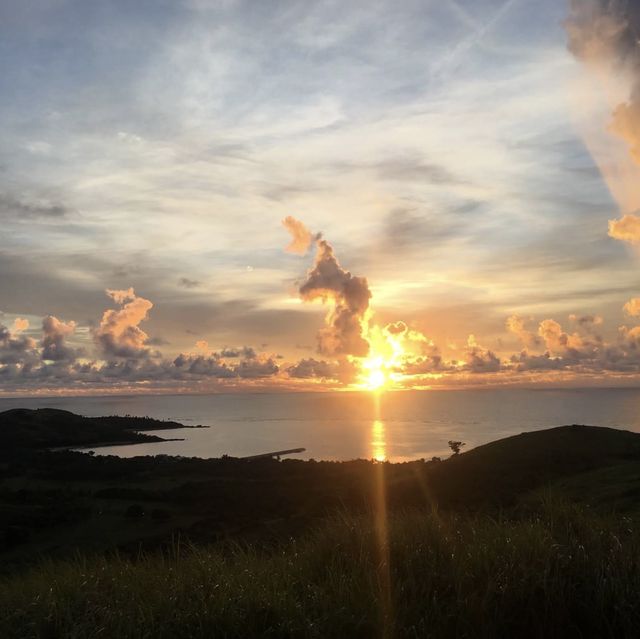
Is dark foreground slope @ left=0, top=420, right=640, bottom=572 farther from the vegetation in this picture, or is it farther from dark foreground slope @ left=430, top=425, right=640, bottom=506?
the vegetation

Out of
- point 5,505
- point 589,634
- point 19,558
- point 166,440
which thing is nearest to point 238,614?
point 589,634

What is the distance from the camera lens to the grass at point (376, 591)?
693 cm

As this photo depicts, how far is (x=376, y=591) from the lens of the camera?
24.9 ft

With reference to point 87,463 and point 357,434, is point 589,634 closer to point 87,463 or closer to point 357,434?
point 87,463

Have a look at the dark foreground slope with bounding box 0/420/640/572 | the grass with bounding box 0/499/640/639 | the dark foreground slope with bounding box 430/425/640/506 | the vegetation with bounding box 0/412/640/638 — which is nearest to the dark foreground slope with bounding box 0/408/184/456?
the dark foreground slope with bounding box 0/420/640/572

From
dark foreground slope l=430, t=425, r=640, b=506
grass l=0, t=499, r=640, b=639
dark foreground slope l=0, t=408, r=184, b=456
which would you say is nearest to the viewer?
grass l=0, t=499, r=640, b=639

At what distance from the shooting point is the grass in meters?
6.93

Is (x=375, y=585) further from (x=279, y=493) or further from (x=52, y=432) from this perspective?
(x=52, y=432)

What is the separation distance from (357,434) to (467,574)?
195140 millimetres

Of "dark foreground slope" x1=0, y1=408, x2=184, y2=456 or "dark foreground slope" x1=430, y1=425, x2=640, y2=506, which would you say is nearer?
"dark foreground slope" x1=430, y1=425, x2=640, y2=506

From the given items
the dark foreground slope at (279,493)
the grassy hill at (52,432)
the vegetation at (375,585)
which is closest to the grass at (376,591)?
the vegetation at (375,585)

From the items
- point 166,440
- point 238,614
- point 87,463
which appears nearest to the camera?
point 238,614

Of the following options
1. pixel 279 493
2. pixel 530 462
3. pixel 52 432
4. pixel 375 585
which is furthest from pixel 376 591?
pixel 52 432

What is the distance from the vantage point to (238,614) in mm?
6930
